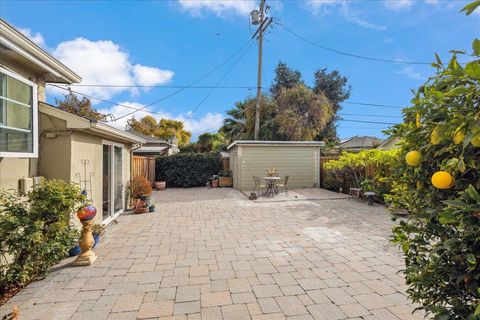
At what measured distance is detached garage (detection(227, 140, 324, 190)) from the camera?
41.3ft

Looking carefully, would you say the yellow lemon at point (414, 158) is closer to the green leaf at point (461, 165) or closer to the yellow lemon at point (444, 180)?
the yellow lemon at point (444, 180)

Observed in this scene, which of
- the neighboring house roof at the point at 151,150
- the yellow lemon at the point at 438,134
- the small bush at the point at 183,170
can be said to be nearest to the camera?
the yellow lemon at the point at 438,134

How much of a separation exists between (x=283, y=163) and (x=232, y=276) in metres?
9.91

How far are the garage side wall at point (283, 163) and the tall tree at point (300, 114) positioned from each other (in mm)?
3547

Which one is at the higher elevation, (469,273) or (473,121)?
(473,121)

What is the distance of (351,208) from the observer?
26.3ft

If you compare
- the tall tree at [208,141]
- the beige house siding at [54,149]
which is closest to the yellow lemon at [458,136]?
the beige house siding at [54,149]

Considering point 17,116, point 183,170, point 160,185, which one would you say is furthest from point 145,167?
point 17,116

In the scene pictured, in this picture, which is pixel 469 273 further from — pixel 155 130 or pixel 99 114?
pixel 155 130

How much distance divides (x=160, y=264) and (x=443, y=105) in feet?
12.9

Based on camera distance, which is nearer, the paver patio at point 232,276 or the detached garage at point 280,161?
the paver patio at point 232,276

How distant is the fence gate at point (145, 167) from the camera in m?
12.8

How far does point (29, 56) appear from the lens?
3311 millimetres

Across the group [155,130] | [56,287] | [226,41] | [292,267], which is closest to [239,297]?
[292,267]
